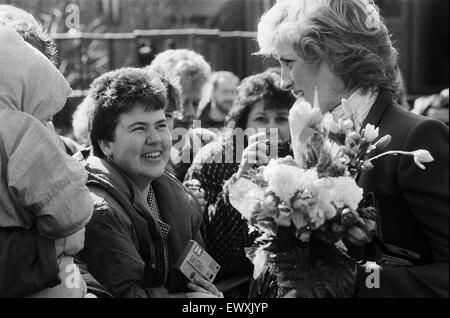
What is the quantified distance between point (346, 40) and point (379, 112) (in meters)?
0.28

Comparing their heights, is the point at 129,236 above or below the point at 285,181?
below

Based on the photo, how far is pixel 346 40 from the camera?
2654mm

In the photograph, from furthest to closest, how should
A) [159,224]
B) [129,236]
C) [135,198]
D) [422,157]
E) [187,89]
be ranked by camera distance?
1. [187,89]
2. [159,224]
3. [135,198]
4. [129,236]
5. [422,157]

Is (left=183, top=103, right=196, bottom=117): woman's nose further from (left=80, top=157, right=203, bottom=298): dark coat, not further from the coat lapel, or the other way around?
the coat lapel

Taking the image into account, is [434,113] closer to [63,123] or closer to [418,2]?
[63,123]

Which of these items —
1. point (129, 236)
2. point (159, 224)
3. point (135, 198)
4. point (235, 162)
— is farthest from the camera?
point (235, 162)

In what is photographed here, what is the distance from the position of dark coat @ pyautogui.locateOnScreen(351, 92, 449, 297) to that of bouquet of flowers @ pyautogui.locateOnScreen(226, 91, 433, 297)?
0.06 metres

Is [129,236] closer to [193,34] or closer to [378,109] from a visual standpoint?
[378,109]

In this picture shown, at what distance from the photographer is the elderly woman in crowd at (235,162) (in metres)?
4.19

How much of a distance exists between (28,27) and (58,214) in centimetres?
124

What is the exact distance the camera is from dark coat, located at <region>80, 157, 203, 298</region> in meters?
2.96

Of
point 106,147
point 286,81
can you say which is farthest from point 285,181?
point 106,147

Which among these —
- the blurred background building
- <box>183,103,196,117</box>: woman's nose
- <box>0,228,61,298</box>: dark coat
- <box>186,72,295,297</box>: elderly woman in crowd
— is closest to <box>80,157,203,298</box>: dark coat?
<box>0,228,61,298</box>: dark coat

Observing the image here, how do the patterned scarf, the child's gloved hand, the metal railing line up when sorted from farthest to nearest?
the metal railing, the patterned scarf, the child's gloved hand
